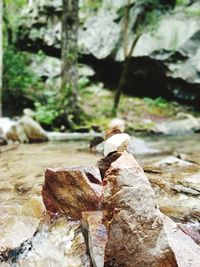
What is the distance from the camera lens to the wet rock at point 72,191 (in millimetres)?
2635

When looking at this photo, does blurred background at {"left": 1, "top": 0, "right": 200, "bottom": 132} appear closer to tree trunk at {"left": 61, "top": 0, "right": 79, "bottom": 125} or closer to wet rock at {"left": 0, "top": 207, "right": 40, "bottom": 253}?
tree trunk at {"left": 61, "top": 0, "right": 79, "bottom": 125}

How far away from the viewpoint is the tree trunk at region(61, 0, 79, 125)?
1059cm

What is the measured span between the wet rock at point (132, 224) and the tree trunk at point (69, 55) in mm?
8627

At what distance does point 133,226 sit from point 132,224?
0.01 metres

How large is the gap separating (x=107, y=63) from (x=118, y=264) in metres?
16.2


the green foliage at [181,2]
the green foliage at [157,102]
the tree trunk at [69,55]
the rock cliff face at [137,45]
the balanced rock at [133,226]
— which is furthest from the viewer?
the green foliage at [181,2]

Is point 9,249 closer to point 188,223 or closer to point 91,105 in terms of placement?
point 188,223

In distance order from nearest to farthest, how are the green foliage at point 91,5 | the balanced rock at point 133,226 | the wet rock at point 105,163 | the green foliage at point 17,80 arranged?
the balanced rock at point 133,226 → the wet rock at point 105,163 → the green foliage at point 17,80 → the green foliage at point 91,5

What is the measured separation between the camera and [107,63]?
17719 mm

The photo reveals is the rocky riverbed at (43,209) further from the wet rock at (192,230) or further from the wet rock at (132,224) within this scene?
the wet rock at (132,224)

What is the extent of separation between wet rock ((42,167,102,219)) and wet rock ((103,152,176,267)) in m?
0.41

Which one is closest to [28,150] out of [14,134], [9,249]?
[14,134]

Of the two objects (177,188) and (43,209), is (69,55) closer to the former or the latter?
(177,188)

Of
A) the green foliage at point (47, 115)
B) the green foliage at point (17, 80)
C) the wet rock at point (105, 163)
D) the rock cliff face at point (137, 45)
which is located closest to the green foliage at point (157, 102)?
the rock cliff face at point (137, 45)
